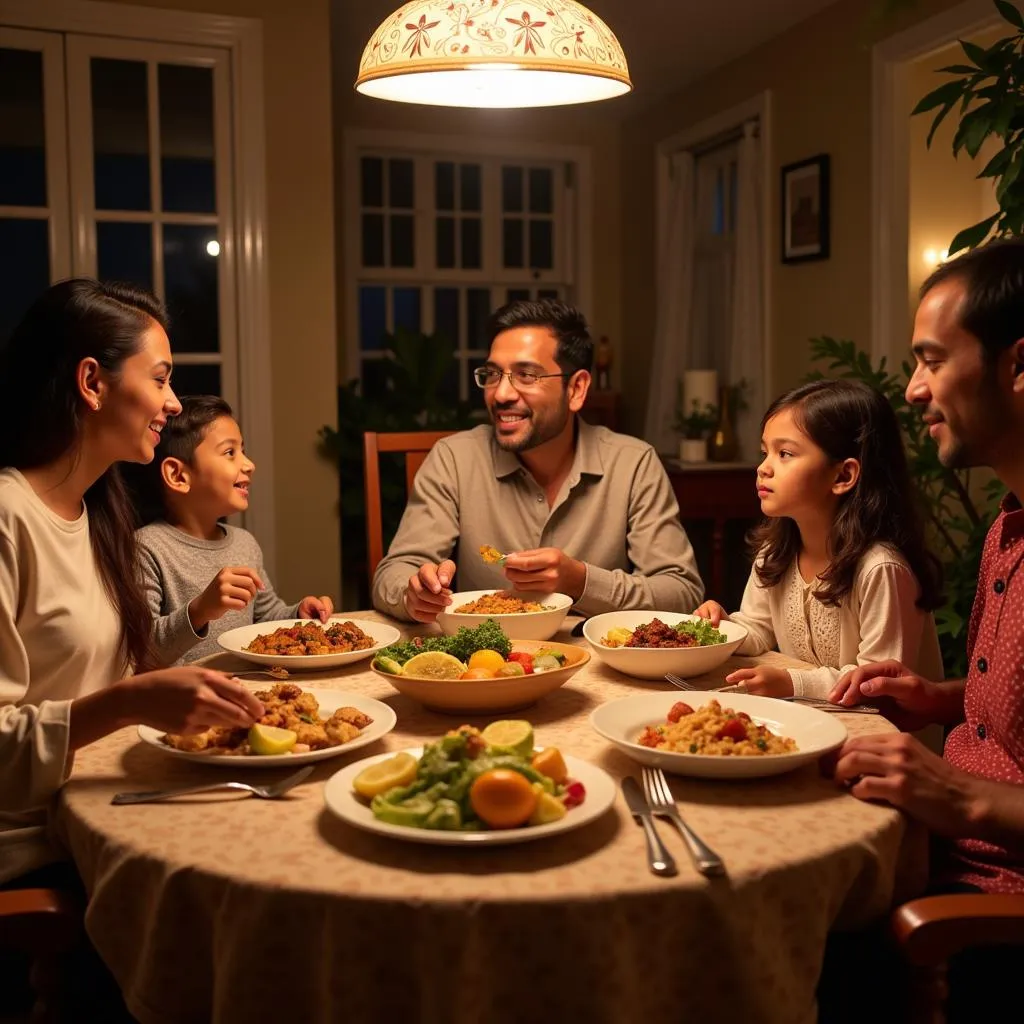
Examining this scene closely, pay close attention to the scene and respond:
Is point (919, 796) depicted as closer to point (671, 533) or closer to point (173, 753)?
point (173, 753)

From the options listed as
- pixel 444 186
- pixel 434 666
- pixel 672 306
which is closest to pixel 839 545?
pixel 434 666

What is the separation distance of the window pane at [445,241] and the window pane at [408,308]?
0.24m

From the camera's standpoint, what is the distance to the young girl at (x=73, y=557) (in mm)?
1292

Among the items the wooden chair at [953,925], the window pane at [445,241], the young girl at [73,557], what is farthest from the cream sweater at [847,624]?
the window pane at [445,241]

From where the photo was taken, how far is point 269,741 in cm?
130

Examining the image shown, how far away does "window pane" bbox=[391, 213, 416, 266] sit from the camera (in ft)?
21.7

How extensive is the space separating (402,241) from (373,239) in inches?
7.1

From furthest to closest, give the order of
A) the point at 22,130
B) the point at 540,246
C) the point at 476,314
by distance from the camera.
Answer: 1. the point at 540,246
2. the point at 476,314
3. the point at 22,130

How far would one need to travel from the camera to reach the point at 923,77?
4.55 m

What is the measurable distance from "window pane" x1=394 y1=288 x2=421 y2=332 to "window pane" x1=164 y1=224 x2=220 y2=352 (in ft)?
8.38

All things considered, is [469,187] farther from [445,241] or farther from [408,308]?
[408,308]

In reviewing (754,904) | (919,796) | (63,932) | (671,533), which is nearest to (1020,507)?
(919,796)

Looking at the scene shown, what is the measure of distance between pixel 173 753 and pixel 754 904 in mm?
694

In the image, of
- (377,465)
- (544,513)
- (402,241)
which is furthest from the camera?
(402,241)
